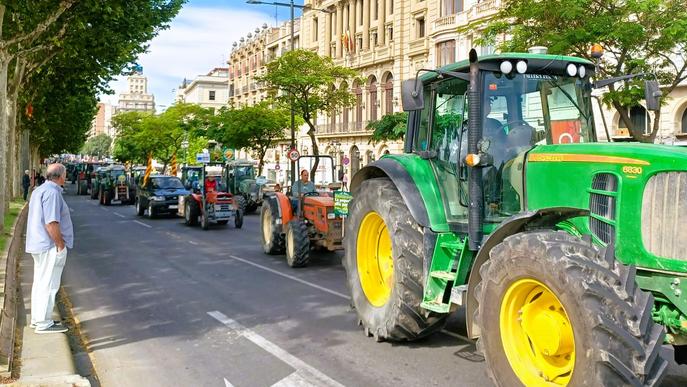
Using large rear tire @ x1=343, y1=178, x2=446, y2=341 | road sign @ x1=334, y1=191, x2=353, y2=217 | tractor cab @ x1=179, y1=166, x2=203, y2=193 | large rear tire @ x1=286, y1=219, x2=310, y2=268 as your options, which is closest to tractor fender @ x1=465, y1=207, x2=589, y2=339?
large rear tire @ x1=343, y1=178, x2=446, y2=341

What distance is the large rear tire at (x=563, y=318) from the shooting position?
3605 millimetres

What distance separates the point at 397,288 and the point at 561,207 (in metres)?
1.94

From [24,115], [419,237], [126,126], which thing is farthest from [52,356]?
[126,126]

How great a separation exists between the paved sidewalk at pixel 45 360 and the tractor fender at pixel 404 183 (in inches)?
129

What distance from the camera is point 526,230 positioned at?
498cm

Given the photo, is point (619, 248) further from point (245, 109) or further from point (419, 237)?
point (245, 109)

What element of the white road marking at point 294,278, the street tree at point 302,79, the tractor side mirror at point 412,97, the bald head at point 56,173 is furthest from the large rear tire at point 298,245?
the street tree at point 302,79

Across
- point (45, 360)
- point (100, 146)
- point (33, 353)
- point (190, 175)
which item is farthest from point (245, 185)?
point (100, 146)

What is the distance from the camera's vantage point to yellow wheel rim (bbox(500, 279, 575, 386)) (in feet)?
13.7

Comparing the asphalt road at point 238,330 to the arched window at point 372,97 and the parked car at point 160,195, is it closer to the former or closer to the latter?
the parked car at point 160,195

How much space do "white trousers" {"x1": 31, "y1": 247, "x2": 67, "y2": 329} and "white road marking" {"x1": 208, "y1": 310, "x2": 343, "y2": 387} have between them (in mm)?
1966

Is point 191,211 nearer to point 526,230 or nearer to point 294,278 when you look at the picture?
point 294,278

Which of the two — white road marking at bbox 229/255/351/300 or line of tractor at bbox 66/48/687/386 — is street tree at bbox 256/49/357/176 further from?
line of tractor at bbox 66/48/687/386

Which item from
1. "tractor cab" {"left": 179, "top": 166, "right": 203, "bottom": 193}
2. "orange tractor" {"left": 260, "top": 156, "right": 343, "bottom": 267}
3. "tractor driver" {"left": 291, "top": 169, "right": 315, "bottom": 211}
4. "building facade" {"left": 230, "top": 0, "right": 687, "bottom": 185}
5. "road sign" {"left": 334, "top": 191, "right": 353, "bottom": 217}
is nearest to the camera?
"road sign" {"left": 334, "top": 191, "right": 353, "bottom": 217}
